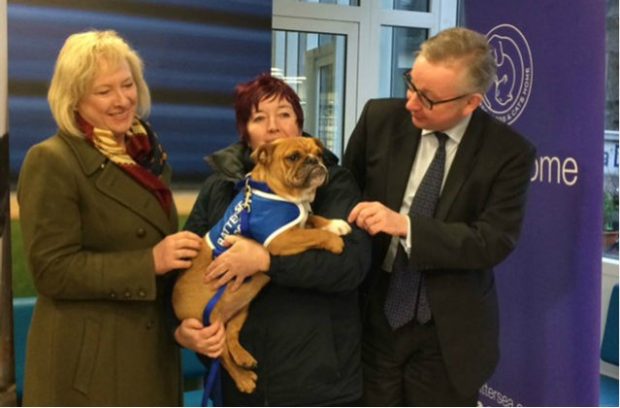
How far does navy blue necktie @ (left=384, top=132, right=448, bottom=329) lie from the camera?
6.28 feet

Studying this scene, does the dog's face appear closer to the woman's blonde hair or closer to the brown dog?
the brown dog

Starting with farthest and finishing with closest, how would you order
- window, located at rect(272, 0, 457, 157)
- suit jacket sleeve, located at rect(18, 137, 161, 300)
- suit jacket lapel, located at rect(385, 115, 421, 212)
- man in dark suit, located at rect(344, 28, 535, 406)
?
1. window, located at rect(272, 0, 457, 157)
2. suit jacket lapel, located at rect(385, 115, 421, 212)
3. man in dark suit, located at rect(344, 28, 535, 406)
4. suit jacket sleeve, located at rect(18, 137, 161, 300)

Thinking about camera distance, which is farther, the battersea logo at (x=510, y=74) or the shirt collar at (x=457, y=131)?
the battersea logo at (x=510, y=74)

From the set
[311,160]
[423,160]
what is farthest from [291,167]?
[423,160]

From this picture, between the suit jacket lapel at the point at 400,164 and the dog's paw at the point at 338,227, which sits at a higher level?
the suit jacket lapel at the point at 400,164

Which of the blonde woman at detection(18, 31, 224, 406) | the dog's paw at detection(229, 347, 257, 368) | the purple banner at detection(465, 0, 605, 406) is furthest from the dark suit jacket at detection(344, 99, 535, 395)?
the purple banner at detection(465, 0, 605, 406)

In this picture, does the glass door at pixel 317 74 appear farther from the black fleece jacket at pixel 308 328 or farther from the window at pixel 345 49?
the black fleece jacket at pixel 308 328

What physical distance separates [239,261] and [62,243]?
1.46ft

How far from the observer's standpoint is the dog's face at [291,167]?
5.56 ft

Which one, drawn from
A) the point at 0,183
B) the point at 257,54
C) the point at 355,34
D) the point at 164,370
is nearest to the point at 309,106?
the point at 355,34

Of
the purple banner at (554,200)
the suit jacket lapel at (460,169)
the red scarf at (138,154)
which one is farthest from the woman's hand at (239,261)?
the purple banner at (554,200)

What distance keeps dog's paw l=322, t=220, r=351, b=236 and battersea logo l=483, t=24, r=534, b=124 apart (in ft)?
4.63

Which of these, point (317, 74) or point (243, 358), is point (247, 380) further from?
point (317, 74)

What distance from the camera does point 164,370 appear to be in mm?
1885
